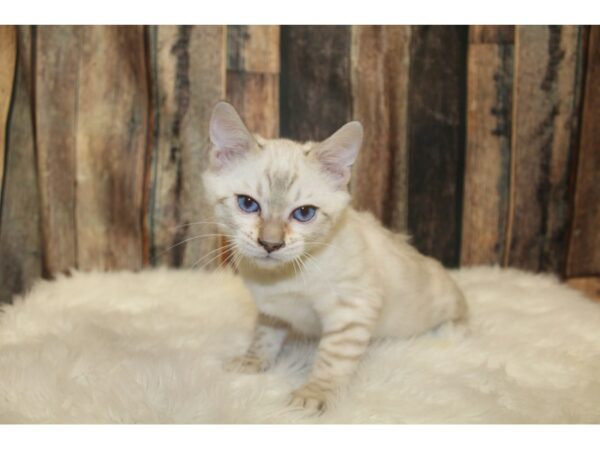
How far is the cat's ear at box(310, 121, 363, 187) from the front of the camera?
1.47m

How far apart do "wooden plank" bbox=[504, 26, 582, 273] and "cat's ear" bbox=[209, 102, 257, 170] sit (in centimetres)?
140

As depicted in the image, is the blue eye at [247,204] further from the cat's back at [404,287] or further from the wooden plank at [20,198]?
the wooden plank at [20,198]

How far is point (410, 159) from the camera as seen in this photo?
7.88 ft

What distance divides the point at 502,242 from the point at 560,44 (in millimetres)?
878

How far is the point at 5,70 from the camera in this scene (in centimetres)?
206

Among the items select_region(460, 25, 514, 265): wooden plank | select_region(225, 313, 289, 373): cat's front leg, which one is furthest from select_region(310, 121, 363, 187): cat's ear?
select_region(460, 25, 514, 265): wooden plank

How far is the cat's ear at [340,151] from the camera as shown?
1466 millimetres

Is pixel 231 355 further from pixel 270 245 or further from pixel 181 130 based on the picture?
pixel 181 130

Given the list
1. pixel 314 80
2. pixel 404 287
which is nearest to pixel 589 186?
pixel 404 287

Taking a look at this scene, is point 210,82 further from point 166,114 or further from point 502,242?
point 502,242

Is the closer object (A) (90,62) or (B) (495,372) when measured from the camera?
(B) (495,372)

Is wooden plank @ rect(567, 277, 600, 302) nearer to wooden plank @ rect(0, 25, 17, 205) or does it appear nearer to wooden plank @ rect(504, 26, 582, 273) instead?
wooden plank @ rect(504, 26, 582, 273)

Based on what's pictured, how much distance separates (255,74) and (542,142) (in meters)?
1.28

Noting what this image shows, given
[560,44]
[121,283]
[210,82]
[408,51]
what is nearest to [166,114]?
[210,82]
